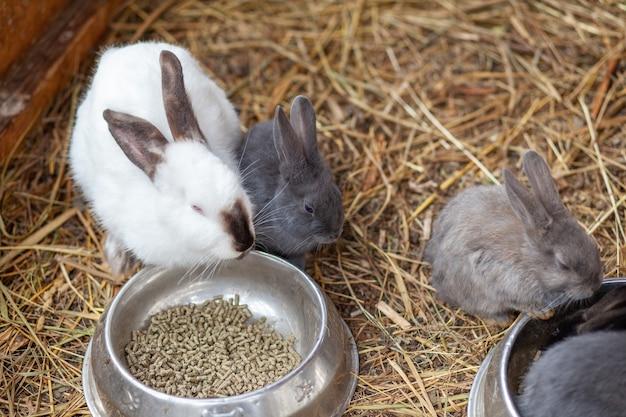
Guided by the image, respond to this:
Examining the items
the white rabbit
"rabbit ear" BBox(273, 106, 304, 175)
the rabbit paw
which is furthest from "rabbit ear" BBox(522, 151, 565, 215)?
the rabbit paw

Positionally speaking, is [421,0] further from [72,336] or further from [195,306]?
[72,336]

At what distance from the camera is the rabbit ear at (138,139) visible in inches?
135

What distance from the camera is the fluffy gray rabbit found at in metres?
3.52

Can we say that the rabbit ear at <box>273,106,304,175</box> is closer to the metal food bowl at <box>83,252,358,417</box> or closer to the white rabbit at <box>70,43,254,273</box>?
the white rabbit at <box>70,43,254,273</box>

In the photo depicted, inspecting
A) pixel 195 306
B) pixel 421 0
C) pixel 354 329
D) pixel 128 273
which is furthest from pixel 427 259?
pixel 421 0

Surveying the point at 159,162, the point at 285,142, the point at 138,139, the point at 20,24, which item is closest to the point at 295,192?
the point at 285,142

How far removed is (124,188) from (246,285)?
78 centimetres

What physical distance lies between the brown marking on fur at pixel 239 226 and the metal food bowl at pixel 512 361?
1.12 m

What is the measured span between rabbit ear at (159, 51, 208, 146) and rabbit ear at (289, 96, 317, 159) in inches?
20.7

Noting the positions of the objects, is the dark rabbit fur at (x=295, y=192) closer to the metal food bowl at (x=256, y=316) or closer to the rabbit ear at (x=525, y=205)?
the metal food bowl at (x=256, y=316)

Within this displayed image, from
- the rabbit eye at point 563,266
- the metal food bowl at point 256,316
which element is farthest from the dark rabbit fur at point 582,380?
the metal food bowl at point 256,316

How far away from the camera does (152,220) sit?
3.66m

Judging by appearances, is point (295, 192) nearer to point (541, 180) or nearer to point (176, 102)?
point (176, 102)

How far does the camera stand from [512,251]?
371cm
